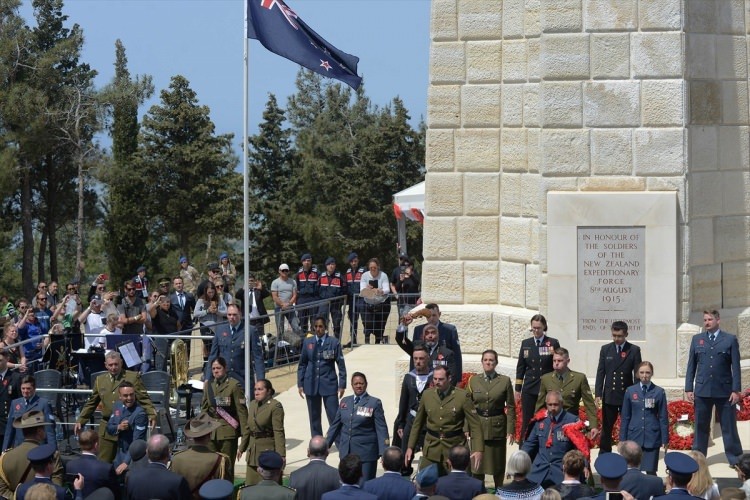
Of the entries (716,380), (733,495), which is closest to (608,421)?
(716,380)

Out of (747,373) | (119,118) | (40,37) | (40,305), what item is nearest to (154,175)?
(119,118)

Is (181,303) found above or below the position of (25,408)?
above

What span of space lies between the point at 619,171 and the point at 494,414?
4259mm

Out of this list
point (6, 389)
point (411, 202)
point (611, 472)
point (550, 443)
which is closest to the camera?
point (611, 472)

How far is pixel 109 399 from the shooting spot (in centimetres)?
1361

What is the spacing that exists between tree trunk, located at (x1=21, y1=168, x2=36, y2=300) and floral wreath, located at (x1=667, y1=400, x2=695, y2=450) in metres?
31.7

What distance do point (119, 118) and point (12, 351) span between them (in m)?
27.8

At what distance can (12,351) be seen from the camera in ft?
55.8

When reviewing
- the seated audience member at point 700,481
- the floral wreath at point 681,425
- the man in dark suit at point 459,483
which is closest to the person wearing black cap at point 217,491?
the man in dark suit at point 459,483

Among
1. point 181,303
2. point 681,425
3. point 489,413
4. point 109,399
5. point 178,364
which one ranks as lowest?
point 681,425

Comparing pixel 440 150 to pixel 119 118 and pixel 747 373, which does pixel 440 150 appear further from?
pixel 119 118

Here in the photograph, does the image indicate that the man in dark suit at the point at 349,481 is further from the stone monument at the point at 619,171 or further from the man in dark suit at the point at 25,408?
the stone monument at the point at 619,171

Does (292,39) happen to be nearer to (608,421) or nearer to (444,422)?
(444,422)

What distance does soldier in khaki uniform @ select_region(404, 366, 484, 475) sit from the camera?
12.6 meters
